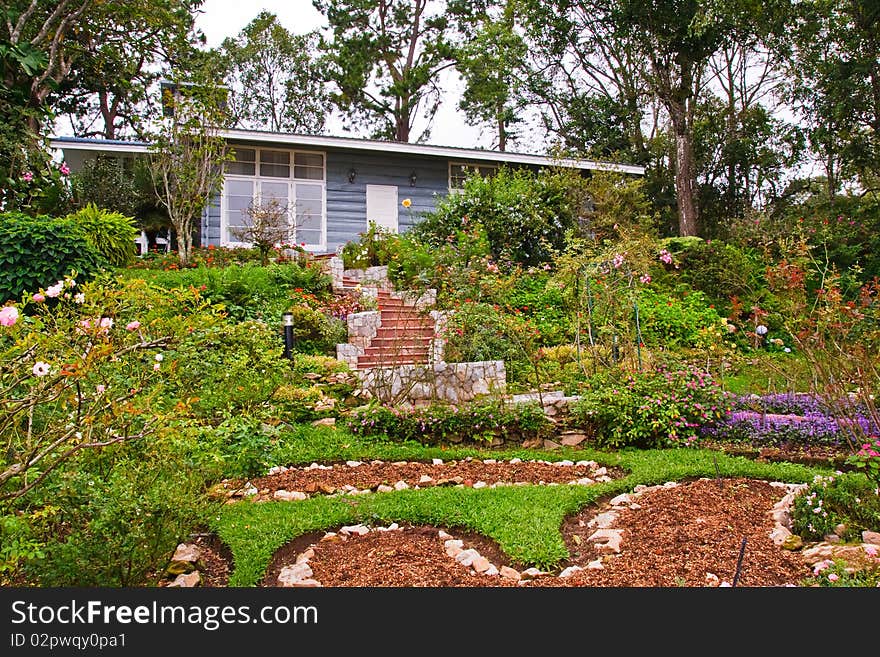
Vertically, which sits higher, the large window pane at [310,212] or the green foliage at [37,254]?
the large window pane at [310,212]

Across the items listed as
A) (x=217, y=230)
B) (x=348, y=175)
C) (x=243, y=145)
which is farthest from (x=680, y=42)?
(x=217, y=230)

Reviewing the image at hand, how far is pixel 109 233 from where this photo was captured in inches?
366

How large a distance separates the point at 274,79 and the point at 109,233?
17.3m

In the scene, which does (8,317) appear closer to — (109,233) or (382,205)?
(109,233)

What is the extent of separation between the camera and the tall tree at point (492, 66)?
19.9 m

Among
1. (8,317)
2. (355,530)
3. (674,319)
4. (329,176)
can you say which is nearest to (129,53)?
(329,176)

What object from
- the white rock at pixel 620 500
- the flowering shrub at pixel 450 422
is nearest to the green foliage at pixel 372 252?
the flowering shrub at pixel 450 422

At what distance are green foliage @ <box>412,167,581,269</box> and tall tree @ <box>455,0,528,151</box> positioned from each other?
9.42 metres

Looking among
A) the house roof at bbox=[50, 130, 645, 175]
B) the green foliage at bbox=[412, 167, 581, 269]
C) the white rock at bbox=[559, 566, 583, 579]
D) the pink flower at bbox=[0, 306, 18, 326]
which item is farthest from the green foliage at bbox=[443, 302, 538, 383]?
the house roof at bbox=[50, 130, 645, 175]

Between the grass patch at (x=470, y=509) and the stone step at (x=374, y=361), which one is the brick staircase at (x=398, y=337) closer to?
the stone step at (x=374, y=361)

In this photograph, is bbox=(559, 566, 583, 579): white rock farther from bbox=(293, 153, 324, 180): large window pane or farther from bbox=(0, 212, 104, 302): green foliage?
bbox=(293, 153, 324, 180): large window pane

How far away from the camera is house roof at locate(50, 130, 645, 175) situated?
12.4 metres

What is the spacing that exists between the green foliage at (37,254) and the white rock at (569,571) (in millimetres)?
6315

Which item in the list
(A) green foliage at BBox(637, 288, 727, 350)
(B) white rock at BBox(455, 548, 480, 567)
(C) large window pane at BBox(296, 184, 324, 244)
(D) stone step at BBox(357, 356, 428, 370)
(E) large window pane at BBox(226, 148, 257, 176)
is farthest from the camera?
(C) large window pane at BBox(296, 184, 324, 244)
